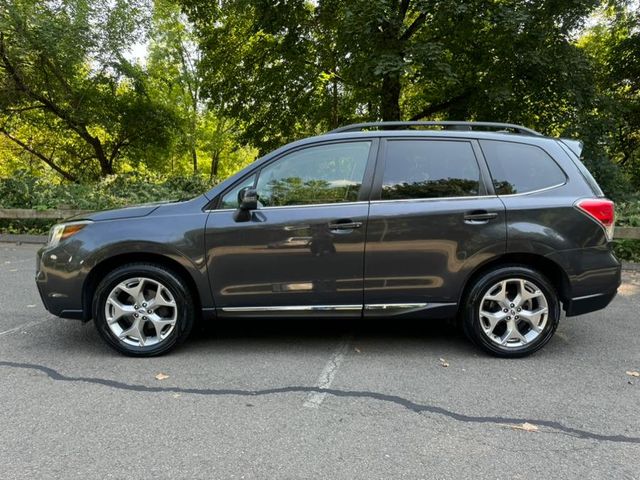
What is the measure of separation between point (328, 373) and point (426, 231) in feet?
4.31

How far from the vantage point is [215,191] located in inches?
155

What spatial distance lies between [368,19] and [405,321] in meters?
7.77

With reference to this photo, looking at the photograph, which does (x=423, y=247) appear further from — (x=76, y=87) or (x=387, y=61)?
(x=76, y=87)

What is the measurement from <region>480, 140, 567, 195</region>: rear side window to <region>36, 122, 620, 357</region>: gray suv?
0.01 m

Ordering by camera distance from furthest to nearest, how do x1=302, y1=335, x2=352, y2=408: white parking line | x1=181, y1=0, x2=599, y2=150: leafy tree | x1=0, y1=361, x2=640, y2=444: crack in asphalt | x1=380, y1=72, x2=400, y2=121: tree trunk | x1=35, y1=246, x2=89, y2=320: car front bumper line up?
x1=380, y1=72, x2=400, y2=121: tree trunk < x1=181, y1=0, x2=599, y2=150: leafy tree < x1=35, y1=246, x2=89, y2=320: car front bumper < x1=302, y1=335, x2=352, y2=408: white parking line < x1=0, y1=361, x2=640, y2=444: crack in asphalt

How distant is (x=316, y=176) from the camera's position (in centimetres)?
394

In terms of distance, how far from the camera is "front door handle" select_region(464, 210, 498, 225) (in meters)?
3.82

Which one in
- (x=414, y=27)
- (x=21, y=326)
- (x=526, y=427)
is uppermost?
(x=414, y=27)

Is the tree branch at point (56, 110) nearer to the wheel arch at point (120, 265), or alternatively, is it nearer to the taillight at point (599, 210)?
the wheel arch at point (120, 265)

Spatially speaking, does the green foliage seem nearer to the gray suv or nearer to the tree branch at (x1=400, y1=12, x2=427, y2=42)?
the tree branch at (x1=400, y1=12, x2=427, y2=42)

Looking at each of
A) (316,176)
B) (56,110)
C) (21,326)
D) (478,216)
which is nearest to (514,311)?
(478,216)

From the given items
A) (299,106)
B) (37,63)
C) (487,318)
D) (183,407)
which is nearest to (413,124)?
(487,318)

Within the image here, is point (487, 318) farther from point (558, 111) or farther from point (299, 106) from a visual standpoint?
point (299, 106)

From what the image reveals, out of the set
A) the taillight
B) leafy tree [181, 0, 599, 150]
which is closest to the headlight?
the taillight
